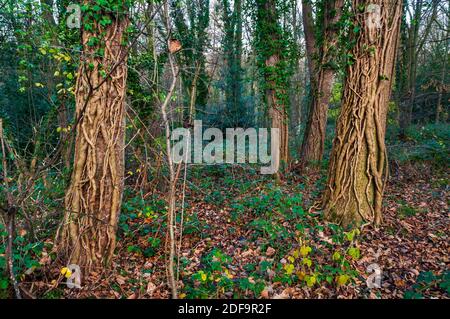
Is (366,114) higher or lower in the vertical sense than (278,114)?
lower

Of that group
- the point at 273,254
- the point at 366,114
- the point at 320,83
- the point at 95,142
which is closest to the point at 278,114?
the point at 320,83

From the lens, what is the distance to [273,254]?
3.78 m

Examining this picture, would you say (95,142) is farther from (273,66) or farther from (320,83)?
(320,83)

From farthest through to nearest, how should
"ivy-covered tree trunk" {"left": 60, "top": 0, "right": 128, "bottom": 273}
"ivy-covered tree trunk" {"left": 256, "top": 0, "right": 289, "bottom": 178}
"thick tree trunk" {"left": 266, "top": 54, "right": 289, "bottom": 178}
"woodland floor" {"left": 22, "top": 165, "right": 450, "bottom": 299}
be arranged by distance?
"thick tree trunk" {"left": 266, "top": 54, "right": 289, "bottom": 178}
"ivy-covered tree trunk" {"left": 256, "top": 0, "right": 289, "bottom": 178}
"ivy-covered tree trunk" {"left": 60, "top": 0, "right": 128, "bottom": 273}
"woodland floor" {"left": 22, "top": 165, "right": 450, "bottom": 299}

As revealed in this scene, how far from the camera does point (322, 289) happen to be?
10.2ft

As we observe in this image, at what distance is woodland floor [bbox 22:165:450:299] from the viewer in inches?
120

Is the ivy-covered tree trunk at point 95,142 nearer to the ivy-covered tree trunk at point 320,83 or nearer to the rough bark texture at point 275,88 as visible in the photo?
the rough bark texture at point 275,88

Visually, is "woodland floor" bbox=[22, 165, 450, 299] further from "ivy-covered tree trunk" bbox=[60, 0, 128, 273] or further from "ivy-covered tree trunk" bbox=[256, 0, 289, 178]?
"ivy-covered tree trunk" bbox=[256, 0, 289, 178]

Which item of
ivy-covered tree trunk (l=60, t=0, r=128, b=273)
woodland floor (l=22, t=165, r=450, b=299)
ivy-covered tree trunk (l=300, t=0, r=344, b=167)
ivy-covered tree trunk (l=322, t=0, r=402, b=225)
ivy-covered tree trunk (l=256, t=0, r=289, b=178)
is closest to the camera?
woodland floor (l=22, t=165, r=450, b=299)

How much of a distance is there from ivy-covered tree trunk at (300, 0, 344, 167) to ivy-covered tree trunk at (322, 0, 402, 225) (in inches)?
103

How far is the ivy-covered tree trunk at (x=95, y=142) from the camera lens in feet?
10.4

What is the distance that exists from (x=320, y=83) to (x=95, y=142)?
605 cm

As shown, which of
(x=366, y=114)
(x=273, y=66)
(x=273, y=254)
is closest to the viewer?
(x=273, y=254)

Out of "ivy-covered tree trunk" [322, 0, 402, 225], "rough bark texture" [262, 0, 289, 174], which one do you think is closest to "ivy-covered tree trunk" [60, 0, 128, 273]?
"ivy-covered tree trunk" [322, 0, 402, 225]
